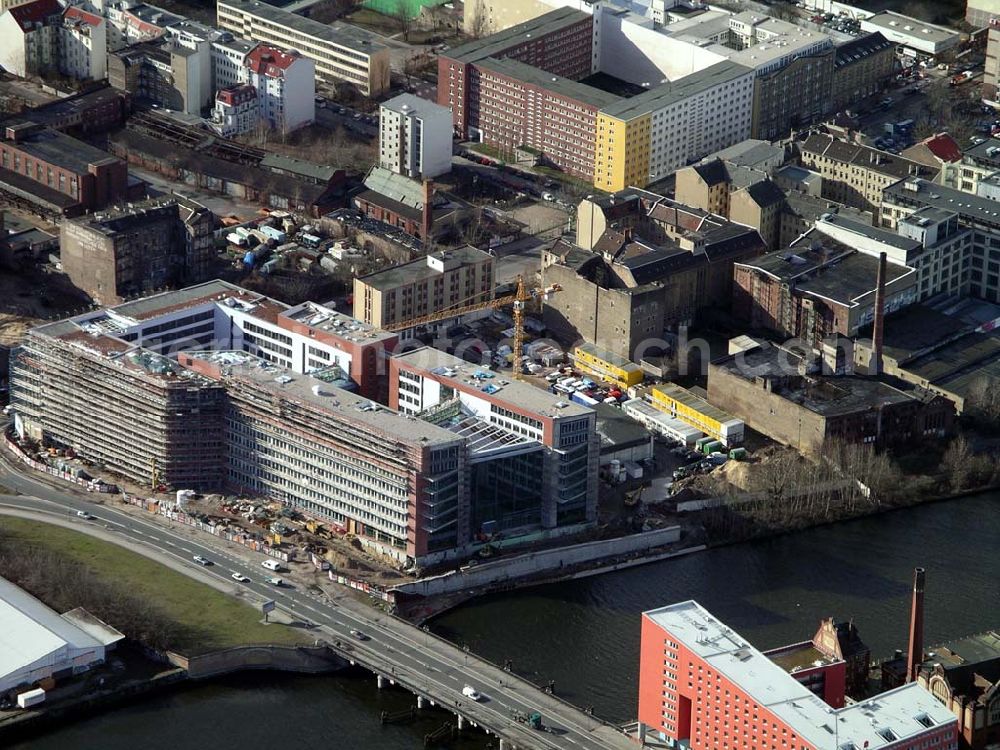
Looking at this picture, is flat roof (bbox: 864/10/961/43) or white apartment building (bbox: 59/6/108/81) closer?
white apartment building (bbox: 59/6/108/81)

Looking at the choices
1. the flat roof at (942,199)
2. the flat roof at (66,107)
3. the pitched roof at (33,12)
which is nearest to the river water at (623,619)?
the flat roof at (942,199)

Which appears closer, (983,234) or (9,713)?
(9,713)

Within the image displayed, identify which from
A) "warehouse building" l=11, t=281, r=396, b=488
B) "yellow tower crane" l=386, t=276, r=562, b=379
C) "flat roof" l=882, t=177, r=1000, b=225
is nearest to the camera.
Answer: "warehouse building" l=11, t=281, r=396, b=488

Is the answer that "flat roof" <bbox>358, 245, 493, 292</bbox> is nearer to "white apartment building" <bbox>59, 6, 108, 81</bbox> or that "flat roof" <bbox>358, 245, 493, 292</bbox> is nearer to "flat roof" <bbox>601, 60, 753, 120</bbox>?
"flat roof" <bbox>601, 60, 753, 120</bbox>

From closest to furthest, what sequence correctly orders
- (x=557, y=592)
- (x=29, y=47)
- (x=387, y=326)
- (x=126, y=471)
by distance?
(x=557, y=592) → (x=126, y=471) → (x=387, y=326) → (x=29, y=47)

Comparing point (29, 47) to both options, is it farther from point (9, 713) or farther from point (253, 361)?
point (9, 713)

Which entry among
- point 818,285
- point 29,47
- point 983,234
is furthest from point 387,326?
point 29,47

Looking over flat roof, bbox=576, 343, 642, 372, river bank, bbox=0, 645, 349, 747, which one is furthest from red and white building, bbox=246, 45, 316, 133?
river bank, bbox=0, 645, 349, 747
